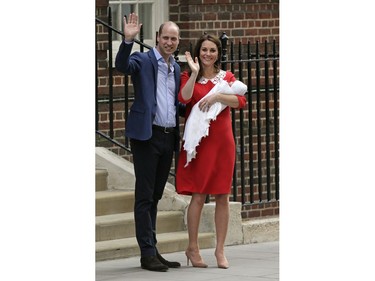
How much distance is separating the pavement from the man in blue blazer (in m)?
0.19

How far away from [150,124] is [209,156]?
0.61 m

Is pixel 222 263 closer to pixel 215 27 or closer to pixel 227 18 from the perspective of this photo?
pixel 215 27

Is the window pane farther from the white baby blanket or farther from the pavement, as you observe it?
the white baby blanket

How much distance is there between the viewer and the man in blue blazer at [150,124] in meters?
9.66

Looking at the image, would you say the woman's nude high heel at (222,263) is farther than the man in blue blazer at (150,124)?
Yes

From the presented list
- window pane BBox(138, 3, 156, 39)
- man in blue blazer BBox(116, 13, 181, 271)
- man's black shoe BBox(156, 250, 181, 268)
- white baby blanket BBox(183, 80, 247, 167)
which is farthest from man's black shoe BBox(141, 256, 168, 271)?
window pane BBox(138, 3, 156, 39)

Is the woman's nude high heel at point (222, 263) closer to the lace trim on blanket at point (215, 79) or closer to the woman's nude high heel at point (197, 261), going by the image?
the woman's nude high heel at point (197, 261)

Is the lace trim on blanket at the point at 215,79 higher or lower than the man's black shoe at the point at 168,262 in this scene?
higher

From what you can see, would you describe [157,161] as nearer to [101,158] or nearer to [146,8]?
[101,158]

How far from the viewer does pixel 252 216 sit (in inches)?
540

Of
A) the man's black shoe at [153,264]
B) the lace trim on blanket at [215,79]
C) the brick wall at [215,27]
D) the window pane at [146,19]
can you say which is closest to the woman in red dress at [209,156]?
the lace trim on blanket at [215,79]

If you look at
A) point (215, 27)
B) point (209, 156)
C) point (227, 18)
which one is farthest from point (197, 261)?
point (227, 18)

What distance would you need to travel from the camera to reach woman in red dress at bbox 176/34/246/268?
995 centimetres

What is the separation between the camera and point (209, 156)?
9.98 metres
